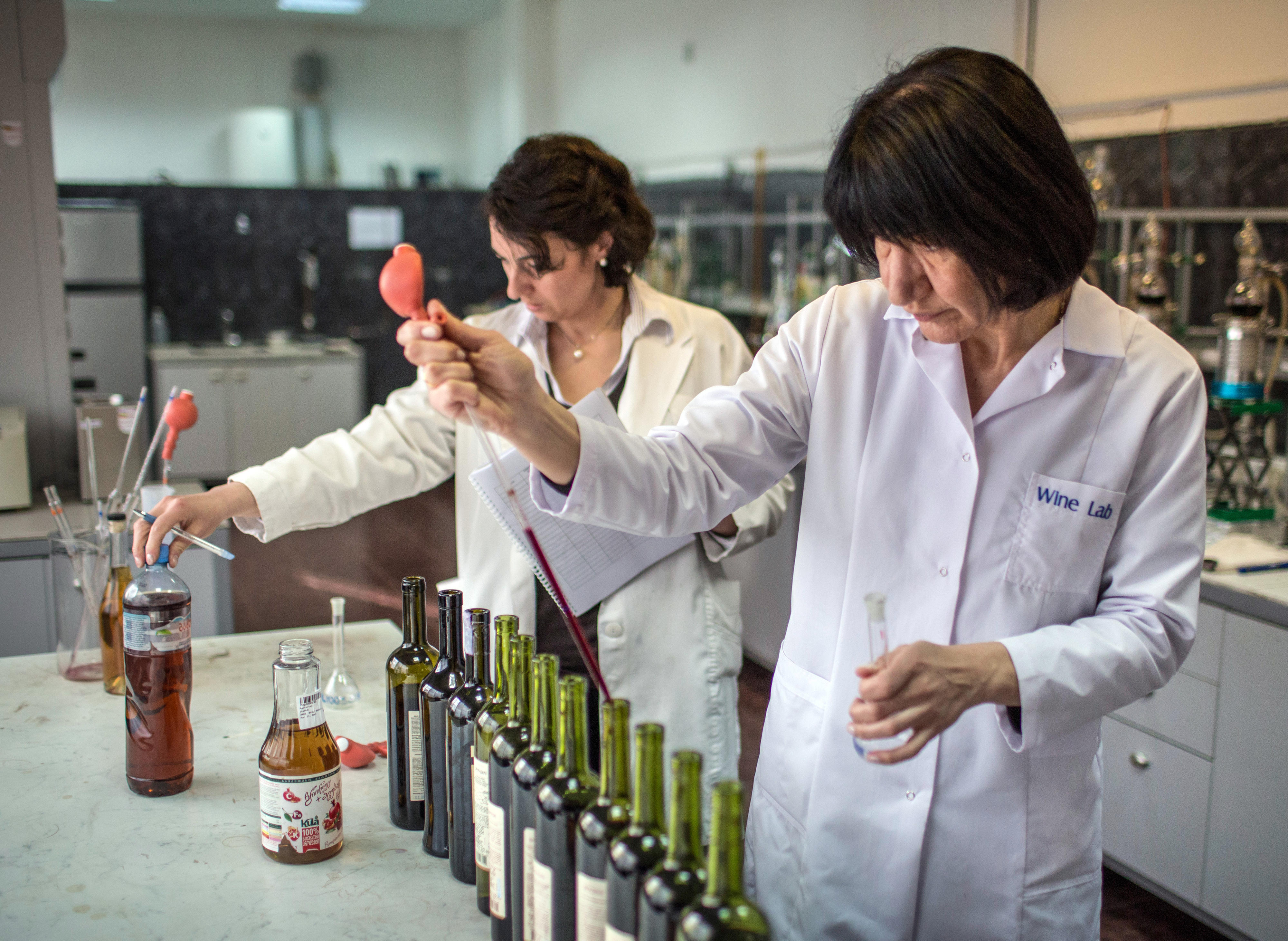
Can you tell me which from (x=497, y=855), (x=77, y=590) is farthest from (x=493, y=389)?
(x=77, y=590)

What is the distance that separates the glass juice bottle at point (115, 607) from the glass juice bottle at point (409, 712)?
0.65 meters

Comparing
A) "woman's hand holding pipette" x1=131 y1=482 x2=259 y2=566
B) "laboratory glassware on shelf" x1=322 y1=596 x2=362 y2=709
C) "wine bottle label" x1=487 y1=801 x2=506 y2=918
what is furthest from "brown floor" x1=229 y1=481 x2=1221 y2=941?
"wine bottle label" x1=487 y1=801 x2=506 y2=918

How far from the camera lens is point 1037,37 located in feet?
12.9

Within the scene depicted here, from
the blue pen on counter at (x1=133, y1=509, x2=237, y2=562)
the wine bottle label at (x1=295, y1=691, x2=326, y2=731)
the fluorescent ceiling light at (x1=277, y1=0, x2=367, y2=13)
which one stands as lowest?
the wine bottle label at (x1=295, y1=691, x2=326, y2=731)

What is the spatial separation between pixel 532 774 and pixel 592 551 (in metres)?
0.82

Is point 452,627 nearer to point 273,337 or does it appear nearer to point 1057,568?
point 1057,568

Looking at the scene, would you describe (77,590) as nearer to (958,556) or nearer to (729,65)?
(958,556)

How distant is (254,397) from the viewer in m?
7.45

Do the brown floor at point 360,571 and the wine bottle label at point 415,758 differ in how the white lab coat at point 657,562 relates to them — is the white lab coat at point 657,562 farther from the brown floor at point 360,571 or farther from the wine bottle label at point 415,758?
the brown floor at point 360,571

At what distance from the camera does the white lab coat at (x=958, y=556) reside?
1.22 m

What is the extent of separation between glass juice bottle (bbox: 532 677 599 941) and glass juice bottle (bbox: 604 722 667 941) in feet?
0.26

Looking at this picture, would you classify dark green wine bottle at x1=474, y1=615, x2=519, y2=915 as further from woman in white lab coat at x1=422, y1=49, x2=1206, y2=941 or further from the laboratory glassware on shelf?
the laboratory glassware on shelf

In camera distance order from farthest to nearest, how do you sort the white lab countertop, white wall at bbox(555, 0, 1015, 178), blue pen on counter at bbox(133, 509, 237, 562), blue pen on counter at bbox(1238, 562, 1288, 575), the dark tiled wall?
the dark tiled wall, white wall at bbox(555, 0, 1015, 178), blue pen on counter at bbox(1238, 562, 1288, 575), blue pen on counter at bbox(133, 509, 237, 562), the white lab countertop

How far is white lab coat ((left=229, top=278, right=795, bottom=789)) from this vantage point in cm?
186
